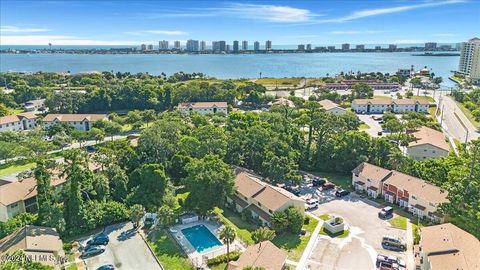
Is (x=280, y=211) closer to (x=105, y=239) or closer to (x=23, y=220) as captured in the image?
(x=105, y=239)

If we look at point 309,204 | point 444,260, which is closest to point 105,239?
point 309,204

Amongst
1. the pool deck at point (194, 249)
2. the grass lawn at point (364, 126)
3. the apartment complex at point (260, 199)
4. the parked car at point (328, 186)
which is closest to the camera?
the pool deck at point (194, 249)

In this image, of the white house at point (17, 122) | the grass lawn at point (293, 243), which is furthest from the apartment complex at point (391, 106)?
the white house at point (17, 122)

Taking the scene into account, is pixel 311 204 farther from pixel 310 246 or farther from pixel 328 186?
pixel 310 246

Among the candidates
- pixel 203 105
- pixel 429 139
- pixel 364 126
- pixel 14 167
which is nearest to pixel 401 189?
pixel 429 139

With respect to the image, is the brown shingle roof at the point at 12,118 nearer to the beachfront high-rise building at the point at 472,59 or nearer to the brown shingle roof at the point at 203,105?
the brown shingle roof at the point at 203,105

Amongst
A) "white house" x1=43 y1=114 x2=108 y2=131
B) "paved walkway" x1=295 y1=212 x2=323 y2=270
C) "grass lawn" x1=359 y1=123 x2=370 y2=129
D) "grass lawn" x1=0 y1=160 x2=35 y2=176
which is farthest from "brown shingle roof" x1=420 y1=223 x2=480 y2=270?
"white house" x1=43 y1=114 x2=108 y2=131
